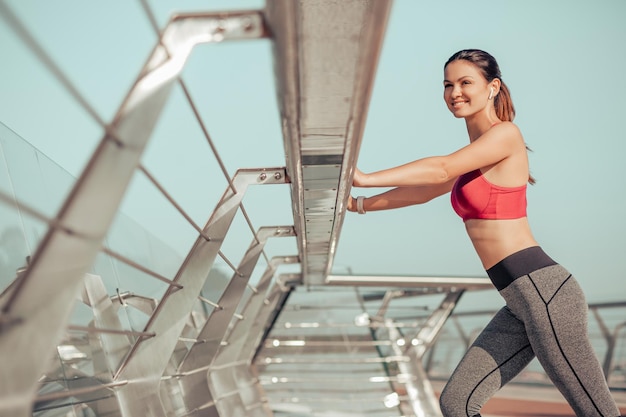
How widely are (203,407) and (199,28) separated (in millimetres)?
1425

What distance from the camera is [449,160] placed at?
3.98 ft

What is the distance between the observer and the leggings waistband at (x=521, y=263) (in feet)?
4.15

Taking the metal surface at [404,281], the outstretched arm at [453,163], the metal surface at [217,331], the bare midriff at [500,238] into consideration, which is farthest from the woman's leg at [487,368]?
the metal surface at [404,281]

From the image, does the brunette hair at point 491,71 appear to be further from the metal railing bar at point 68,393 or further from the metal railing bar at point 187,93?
the metal railing bar at point 68,393

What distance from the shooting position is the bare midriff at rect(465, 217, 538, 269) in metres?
1.29

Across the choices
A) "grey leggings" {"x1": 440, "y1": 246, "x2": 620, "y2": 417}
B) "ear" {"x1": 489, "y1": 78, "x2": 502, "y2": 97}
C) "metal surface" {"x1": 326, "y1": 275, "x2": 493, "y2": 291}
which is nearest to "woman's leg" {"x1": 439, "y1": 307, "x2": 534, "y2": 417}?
"grey leggings" {"x1": 440, "y1": 246, "x2": 620, "y2": 417}

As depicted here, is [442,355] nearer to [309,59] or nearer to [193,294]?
[193,294]

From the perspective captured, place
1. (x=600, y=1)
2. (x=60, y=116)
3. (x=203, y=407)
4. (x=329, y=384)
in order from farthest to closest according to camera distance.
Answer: (x=600, y=1) → (x=329, y=384) → (x=203, y=407) → (x=60, y=116)

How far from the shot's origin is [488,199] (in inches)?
51.8

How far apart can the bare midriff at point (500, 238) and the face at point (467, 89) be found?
0.68ft

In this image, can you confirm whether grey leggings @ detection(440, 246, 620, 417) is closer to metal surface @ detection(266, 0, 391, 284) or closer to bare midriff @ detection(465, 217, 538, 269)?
bare midriff @ detection(465, 217, 538, 269)

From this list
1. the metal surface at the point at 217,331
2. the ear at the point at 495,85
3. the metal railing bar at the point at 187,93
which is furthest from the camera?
the metal surface at the point at 217,331

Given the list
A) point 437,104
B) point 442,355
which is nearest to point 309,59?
point 442,355

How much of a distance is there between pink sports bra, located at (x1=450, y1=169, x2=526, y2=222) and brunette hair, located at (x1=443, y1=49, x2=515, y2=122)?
0.47ft
